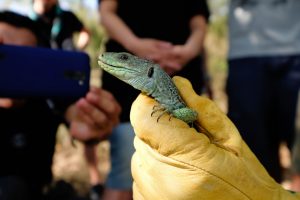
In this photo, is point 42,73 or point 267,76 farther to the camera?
point 267,76

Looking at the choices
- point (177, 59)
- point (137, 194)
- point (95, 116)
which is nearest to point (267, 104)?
point (177, 59)

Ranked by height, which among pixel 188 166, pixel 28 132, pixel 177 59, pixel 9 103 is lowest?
pixel 28 132

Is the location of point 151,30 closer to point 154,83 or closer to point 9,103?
point 9,103

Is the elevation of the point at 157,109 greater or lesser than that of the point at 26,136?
greater

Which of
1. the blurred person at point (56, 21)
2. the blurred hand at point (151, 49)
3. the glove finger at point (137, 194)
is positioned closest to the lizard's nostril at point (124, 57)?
the glove finger at point (137, 194)

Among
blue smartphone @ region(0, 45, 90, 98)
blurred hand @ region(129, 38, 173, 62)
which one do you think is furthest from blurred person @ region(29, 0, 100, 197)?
blue smartphone @ region(0, 45, 90, 98)

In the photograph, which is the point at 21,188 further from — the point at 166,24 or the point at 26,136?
the point at 166,24

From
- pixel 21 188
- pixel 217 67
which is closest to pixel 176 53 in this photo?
pixel 21 188

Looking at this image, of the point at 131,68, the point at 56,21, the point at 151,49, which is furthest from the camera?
the point at 56,21
